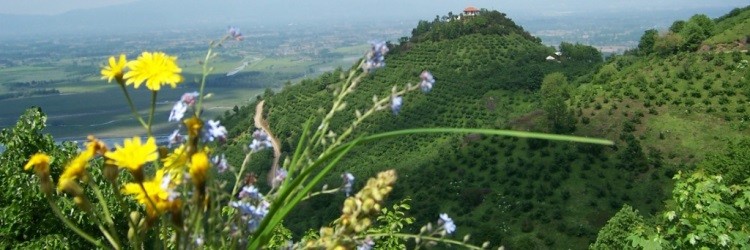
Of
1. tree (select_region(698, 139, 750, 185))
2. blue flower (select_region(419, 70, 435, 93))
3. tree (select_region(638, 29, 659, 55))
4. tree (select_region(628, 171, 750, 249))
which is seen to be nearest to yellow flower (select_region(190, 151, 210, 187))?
blue flower (select_region(419, 70, 435, 93))

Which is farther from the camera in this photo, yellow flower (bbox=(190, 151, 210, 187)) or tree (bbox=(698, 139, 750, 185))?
tree (bbox=(698, 139, 750, 185))

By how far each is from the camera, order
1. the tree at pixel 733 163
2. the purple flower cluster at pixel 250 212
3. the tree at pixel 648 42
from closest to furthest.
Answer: the purple flower cluster at pixel 250 212 < the tree at pixel 733 163 < the tree at pixel 648 42

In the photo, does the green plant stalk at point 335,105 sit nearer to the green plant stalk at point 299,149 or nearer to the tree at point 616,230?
the green plant stalk at point 299,149

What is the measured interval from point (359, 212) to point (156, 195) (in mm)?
411

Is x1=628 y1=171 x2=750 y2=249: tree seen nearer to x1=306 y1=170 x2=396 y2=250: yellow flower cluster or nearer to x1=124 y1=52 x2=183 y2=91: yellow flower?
x1=306 y1=170 x2=396 y2=250: yellow flower cluster

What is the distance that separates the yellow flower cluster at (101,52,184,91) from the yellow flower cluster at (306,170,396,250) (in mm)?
438

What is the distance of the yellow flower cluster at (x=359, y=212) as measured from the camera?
3.82ft

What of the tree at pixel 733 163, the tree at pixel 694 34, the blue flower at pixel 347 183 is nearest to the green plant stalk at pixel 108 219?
the blue flower at pixel 347 183

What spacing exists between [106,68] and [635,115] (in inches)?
1192

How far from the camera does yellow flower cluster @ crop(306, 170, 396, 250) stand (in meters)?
1.16

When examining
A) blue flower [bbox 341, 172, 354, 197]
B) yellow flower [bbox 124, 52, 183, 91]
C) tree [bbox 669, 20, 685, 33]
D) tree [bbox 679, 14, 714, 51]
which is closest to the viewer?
yellow flower [bbox 124, 52, 183, 91]

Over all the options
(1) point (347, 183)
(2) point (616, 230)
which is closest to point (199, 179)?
(1) point (347, 183)

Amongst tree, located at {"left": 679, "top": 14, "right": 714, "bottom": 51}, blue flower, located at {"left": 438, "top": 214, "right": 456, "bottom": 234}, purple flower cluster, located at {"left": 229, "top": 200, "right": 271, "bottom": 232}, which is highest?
purple flower cluster, located at {"left": 229, "top": 200, "right": 271, "bottom": 232}

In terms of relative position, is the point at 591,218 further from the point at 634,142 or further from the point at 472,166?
the point at 472,166
